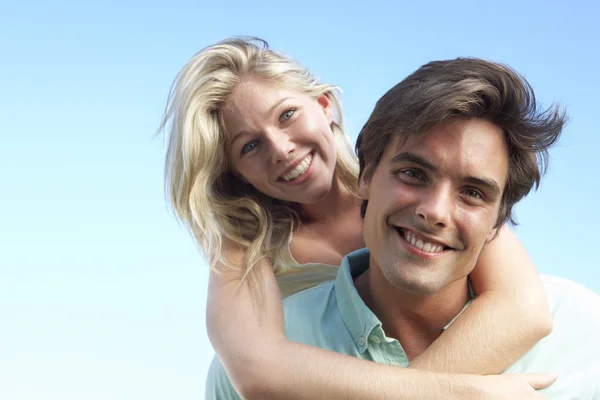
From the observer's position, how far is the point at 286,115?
3.84 m

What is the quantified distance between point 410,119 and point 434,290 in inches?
24.8

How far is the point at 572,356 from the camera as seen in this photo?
2.90 meters

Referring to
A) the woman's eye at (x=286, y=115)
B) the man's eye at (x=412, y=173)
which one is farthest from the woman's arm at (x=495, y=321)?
the woman's eye at (x=286, y=115)

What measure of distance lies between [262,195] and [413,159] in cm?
139

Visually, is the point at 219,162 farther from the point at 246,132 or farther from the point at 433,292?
the point at 433,292

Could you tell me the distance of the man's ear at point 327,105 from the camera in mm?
4202

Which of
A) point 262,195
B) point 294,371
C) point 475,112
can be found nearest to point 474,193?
point 475,112

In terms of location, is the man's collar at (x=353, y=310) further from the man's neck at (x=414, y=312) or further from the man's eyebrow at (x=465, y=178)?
the man's eyebrow at (x=465, y=178)

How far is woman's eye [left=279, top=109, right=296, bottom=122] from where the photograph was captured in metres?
3.83

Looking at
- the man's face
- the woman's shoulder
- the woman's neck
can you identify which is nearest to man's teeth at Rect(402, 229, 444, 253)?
the man's face

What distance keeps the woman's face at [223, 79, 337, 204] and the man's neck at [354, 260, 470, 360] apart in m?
0.95

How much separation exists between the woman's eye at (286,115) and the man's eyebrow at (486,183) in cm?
128

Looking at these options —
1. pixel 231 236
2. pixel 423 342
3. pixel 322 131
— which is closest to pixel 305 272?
pixel 231 236

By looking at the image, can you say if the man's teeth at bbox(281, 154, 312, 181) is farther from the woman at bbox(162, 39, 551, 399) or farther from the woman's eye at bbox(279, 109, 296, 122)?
the woman's eye at bbox(279, 109, 296, 122)
